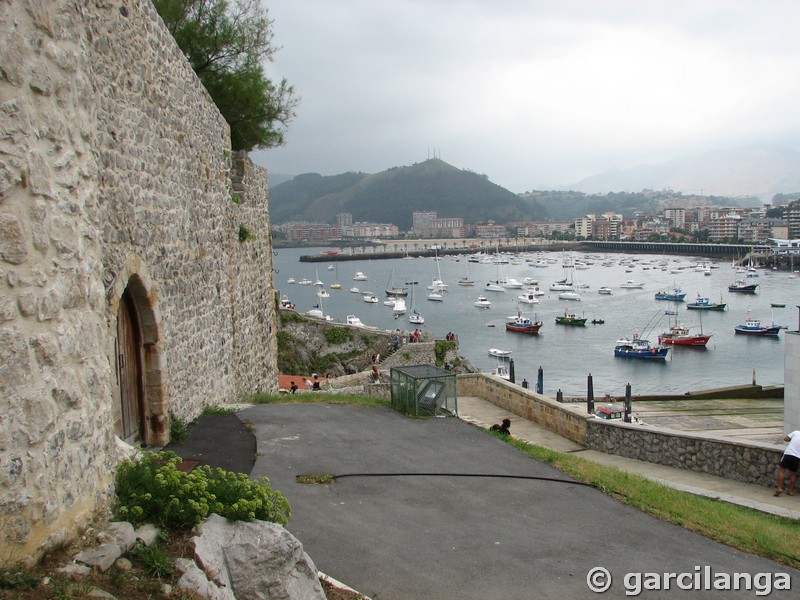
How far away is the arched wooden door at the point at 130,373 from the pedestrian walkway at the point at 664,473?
6.91 m

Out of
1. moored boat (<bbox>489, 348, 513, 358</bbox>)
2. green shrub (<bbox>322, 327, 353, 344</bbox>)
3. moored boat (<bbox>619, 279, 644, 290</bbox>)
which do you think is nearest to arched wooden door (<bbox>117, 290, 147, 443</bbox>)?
green shrub (<bbox>322, 327, 353, 344</bbox>)

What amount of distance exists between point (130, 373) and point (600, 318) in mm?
74463

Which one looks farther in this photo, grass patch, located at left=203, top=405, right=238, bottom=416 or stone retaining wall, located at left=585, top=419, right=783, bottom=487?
stone retaining wall, located at left=585, top=419, right=783, bottom=487

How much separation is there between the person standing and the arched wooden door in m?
9.52

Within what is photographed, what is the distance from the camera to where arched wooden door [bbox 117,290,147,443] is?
8250mm

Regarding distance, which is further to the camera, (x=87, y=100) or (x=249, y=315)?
(x=249, y=315)

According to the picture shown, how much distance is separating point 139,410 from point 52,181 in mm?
5248

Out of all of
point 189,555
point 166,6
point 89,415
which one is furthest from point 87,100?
point 166,6

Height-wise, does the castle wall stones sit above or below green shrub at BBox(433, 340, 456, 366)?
above

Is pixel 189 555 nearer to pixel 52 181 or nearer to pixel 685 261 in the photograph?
pixel 52 181

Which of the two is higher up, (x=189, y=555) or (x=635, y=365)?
(x=189, y=555)

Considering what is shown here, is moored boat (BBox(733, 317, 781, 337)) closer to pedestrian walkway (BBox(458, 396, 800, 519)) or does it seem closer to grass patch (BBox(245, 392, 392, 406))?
pedestrian walkway (BBox(458, 396, 800, 519))

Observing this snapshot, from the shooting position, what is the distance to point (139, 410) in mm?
8820

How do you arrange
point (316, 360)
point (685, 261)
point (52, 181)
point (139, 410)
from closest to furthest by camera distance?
point (52, 181), point (139, 410), point (316, 360), point (685, 261)
